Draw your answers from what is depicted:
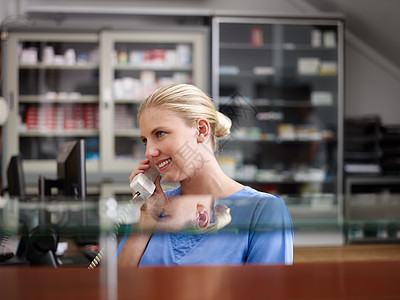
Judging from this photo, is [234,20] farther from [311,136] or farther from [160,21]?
[311,136]

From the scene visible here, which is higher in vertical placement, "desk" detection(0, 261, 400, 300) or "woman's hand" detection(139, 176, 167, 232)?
"woman's hand" detection(139, 176, 167, 232)

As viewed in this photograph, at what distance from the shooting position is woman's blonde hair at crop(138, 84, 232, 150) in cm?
124

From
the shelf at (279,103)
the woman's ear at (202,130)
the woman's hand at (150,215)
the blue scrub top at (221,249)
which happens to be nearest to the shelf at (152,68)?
the shelf at (279,103)

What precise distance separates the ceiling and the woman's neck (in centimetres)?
448

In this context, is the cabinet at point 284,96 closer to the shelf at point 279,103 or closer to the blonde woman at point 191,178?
the shelf at point 279,103

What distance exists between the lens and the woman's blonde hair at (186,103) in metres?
1.24

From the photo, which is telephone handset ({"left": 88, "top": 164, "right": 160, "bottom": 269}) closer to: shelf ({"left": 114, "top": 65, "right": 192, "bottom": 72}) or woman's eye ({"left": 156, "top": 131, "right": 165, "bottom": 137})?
woman's eye ({"left": 156, "top": 131, "right": 165, "bottom": 137})

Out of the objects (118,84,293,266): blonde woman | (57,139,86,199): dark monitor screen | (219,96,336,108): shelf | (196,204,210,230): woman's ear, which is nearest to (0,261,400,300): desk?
(196,204,210,230): woman's ear

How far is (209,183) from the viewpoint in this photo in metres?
1.29

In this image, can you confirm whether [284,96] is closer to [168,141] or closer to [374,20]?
[374,20]

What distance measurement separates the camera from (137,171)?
135 cm

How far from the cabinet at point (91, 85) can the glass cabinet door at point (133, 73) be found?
0.01 meters

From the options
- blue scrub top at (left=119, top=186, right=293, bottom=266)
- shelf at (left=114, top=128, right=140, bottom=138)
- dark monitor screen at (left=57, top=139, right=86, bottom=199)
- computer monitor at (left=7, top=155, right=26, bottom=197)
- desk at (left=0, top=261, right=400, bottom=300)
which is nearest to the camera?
desk at (left=0, top=261, right=400, bottom=300)

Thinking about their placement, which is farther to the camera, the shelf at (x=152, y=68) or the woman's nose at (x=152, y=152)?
the shelf at (x=152, y=68)
